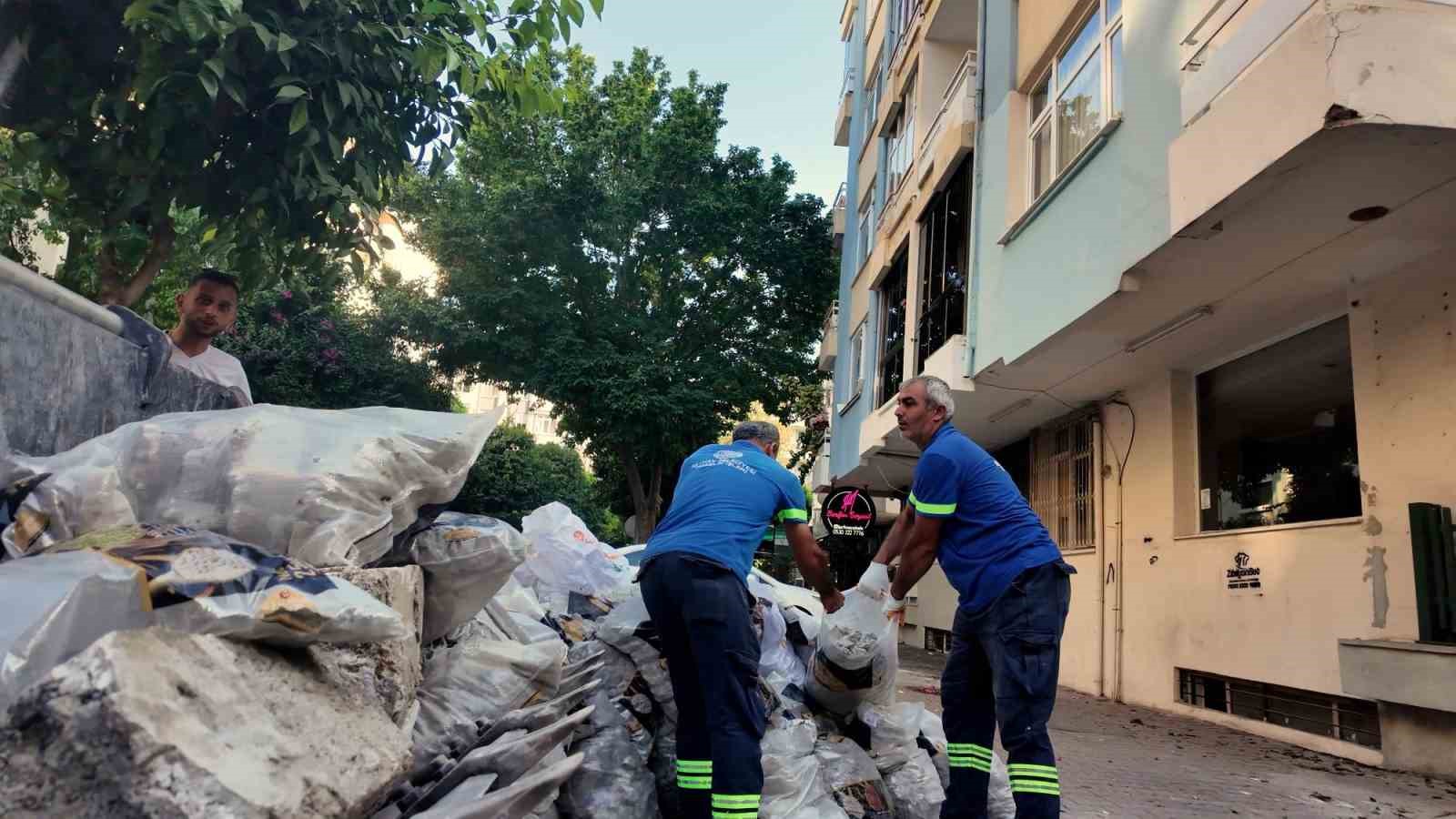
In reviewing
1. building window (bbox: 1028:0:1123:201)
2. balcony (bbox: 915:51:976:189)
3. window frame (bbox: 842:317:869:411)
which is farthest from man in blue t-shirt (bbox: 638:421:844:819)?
window frame (bbox: 842:317:869:411)

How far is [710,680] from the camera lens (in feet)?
10.00

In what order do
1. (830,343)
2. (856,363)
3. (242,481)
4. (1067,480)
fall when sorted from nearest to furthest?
(242,481) → (1067,480) → (856,363) → (830,343)

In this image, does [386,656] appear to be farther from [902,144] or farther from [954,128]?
[902,144]

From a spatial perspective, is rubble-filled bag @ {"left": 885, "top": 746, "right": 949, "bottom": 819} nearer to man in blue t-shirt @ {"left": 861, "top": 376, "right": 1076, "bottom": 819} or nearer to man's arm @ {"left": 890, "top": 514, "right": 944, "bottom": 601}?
man in blue t-shirt @ {"left": 861, "top": 376, "right": 1076, "bottom": 819}

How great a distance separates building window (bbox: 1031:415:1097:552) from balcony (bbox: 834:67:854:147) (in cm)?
1126

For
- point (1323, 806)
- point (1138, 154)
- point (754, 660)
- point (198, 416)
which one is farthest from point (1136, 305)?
point (198, 416)

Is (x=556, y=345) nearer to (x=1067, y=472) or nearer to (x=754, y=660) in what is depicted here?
(x=1067, y=472)

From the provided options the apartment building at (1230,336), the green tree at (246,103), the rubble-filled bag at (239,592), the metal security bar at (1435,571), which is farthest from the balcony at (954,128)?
the rubble-filled bag at (239,592)

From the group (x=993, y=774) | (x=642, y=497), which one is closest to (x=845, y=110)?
(x=642, y=497)

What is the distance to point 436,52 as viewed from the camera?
3537 millimetres

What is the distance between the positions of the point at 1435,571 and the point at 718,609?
4.04 meters

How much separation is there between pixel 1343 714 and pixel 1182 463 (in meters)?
2.40

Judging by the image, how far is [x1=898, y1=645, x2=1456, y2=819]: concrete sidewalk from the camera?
4.04 metres

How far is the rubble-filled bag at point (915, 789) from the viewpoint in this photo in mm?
3510
